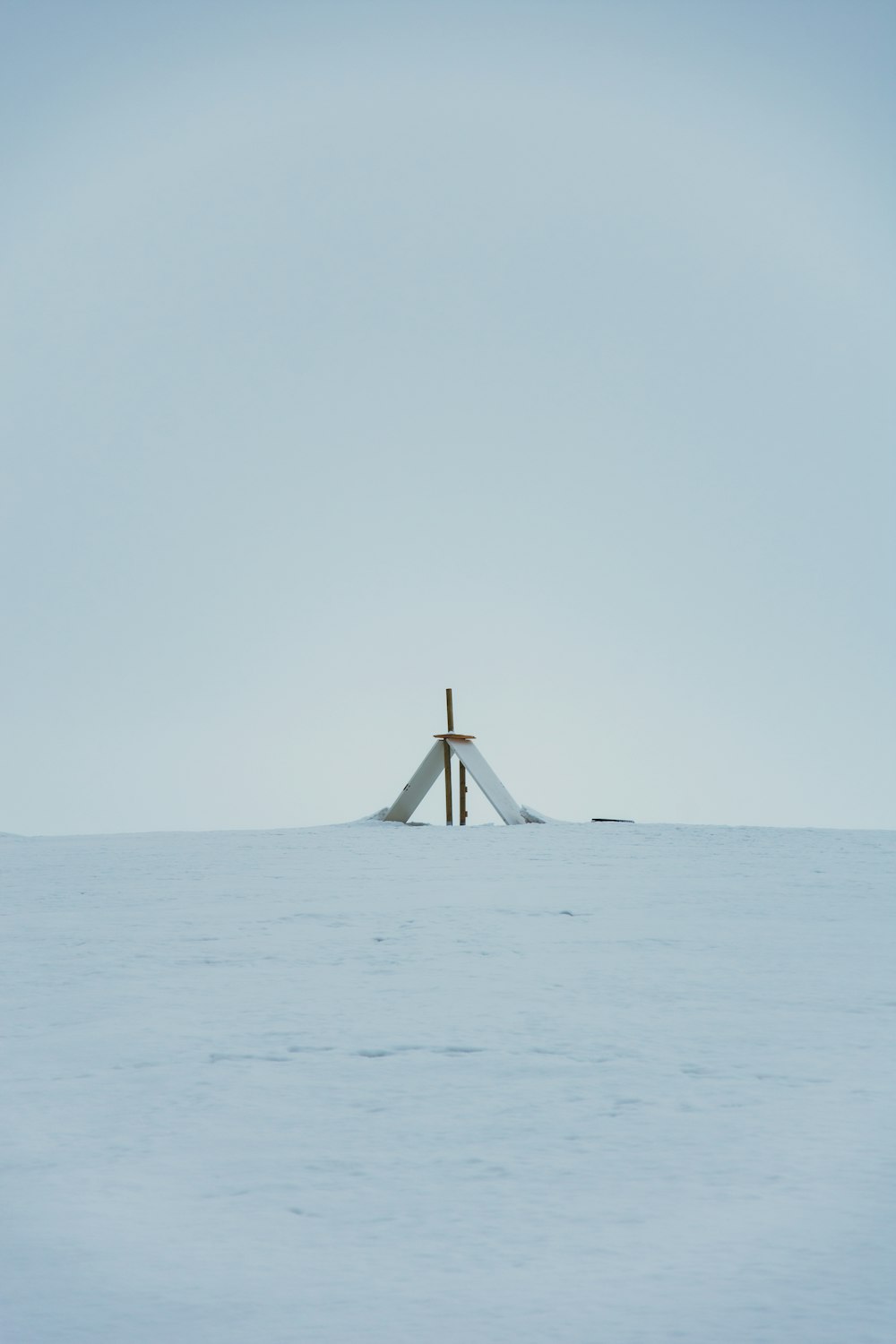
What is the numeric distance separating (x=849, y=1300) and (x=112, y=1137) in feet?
5.00

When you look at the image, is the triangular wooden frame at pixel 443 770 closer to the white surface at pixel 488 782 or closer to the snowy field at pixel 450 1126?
the white surface at pixel 488 782

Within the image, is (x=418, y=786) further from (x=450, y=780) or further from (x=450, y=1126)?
(x=450, y=1126)

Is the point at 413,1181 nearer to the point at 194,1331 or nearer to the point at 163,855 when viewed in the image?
the point at 194,1331

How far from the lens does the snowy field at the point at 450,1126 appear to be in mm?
1843

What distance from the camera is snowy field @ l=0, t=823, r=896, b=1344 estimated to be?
184cm

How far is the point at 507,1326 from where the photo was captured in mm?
1763

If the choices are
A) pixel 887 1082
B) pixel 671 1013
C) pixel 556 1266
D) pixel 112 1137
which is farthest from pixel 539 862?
pixel 556 1266

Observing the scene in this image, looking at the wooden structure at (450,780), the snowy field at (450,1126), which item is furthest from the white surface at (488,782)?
the snowy field at (450,1126)

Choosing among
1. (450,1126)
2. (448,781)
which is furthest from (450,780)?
(450,1126)

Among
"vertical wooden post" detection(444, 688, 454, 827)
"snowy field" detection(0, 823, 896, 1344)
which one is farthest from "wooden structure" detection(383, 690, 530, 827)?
"snowy field" detection(0, 823, 896, 1344)

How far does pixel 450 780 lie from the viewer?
12320 millimetres

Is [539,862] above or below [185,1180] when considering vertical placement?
above

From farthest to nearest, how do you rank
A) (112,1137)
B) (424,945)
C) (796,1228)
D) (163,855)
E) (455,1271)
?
1. (163,855)
2. (424,945)
3. (112,1137)
4. (796,1228)
5. (455,1271)

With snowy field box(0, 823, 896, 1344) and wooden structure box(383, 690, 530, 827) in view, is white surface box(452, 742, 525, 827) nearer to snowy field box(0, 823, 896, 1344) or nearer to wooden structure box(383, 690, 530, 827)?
wooden structure box(383, 690, 530, 827)
